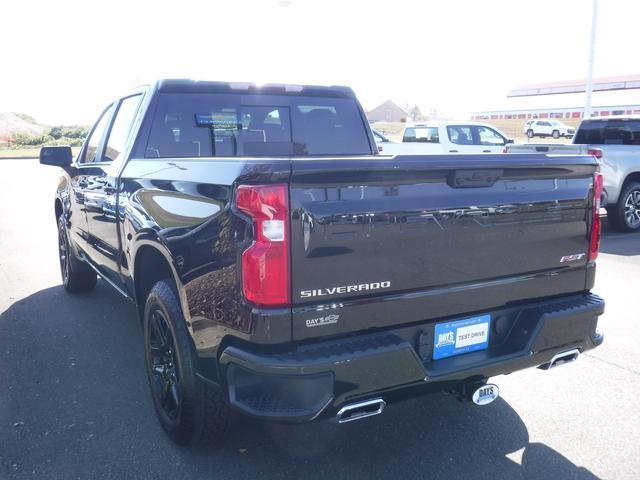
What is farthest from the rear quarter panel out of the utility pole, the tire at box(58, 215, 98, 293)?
the utility pole

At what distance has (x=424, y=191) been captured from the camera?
2650mm

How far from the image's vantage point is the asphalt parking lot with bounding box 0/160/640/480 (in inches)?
121

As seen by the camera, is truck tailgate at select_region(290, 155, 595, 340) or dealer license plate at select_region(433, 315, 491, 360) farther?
dealer license plate at select_region(433, 315, 491, 360)

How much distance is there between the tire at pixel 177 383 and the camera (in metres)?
2.97

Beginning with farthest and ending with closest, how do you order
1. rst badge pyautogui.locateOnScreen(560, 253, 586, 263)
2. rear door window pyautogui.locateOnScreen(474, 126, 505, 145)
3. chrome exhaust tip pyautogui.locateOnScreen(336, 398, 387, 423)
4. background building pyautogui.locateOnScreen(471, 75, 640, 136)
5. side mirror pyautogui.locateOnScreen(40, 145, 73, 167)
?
background building pyautogui.locateOnScreen(471, 75, 640, 136) → rear door window pyautogui.locateOnScreen(474, 126, 505, 145) → side mirror pyautogui.locateOnScreen(40, 145, 73, 167) → rst badge pyautogui.locateOnScreen(560, 253, 586, 263) → chrome exhaust tip pyautogui.locateOnScreen(336, 398, 387, 423)

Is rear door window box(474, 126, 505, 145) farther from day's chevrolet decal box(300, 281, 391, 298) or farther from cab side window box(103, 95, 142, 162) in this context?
day's chevrolet decal box(300, 281, 391, 298)

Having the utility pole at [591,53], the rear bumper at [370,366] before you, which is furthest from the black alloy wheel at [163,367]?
the utility pole at [591,53]

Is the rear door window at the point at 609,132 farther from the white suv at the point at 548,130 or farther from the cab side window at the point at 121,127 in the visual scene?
the white suv at the point at 548,130

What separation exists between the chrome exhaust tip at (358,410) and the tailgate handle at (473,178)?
1.04 metres

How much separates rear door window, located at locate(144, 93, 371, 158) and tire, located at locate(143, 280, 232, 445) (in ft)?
4.51

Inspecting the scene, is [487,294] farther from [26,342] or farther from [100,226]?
[26,342]

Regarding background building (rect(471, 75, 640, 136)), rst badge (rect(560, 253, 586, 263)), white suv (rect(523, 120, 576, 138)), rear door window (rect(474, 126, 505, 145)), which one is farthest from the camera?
background building (rect(471, 75, 640, 136))

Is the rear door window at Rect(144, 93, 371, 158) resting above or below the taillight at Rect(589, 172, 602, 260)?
above

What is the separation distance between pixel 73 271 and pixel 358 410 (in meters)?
4.48
